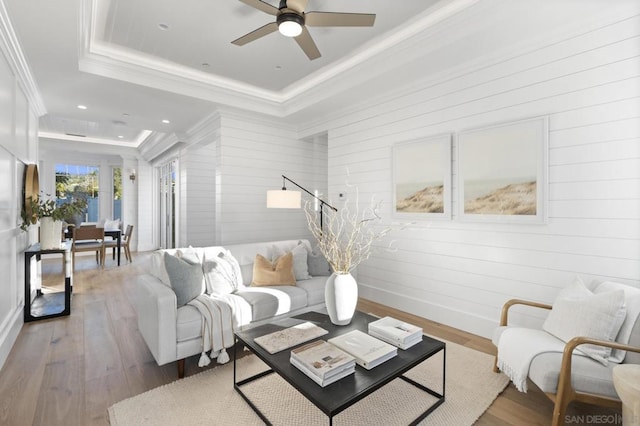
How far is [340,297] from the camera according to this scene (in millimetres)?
2281

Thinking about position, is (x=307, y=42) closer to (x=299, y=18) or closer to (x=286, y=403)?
(x=299, y=18)

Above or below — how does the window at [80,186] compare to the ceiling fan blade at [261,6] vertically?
below

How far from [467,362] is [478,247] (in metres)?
1.13

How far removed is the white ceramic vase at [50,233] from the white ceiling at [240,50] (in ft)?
5.38

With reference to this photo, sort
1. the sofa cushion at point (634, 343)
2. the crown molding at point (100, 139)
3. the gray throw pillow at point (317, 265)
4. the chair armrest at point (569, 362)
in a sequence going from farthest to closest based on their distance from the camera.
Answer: the crown molding at point (100, 139) < the gray throw pillow at point (317, 265) < the sofa cushion at point (634, 343) < the chair armrest at point (569, 362)

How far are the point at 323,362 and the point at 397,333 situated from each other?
0.61 metres

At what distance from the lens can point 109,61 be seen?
3.51m

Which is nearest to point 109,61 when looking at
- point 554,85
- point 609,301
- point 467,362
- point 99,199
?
point 554,85

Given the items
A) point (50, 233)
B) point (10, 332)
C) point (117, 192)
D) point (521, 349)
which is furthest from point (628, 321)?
point (117, 192)

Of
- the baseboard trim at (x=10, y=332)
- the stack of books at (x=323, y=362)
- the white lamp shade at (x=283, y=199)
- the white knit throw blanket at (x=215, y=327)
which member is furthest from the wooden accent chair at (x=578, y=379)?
the baseboard trim at (x=10, y=332)

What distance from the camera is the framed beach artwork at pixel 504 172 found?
9.00 ft

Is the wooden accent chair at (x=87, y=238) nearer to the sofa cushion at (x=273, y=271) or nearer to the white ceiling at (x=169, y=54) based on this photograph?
the white ceiling at (x=169, y=54)

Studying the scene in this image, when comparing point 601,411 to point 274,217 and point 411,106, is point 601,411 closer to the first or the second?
point 411,106

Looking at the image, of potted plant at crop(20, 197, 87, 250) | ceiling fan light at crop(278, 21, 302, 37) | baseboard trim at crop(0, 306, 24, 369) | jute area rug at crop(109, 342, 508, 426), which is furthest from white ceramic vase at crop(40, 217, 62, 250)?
ceiling fan light at crop(278, 21, 302, 37)
